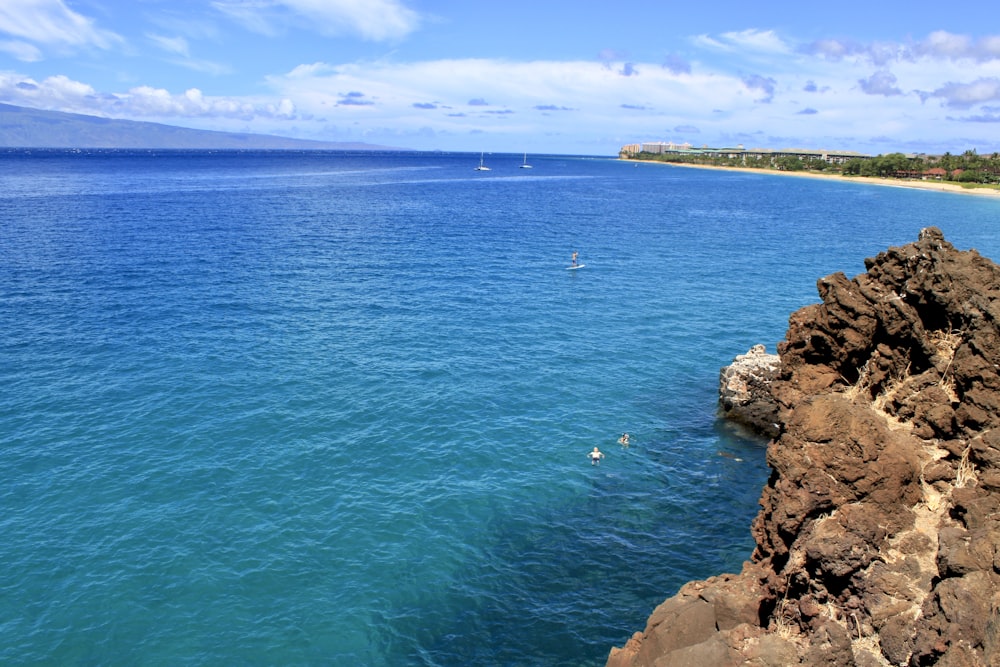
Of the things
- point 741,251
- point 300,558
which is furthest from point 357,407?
point 741,251

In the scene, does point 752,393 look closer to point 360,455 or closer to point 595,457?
point 595,457

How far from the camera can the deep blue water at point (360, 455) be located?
2478 centimetres

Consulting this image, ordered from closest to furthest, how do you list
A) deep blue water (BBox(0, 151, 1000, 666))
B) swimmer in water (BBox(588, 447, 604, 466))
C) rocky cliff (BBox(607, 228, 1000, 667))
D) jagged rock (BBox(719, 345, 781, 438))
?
rocky cliff (BBox(607, 228, 1000, 667)) < deep blue water (BBox(0, 151, 1000, 666)) < swimmer in water (BBox(588, 447, 604, 466)) < jagged rock (BBox(719, 345, 781, 438))

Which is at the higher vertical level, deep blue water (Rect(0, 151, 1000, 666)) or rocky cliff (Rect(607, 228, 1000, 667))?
rocky cliff (Rect(607, 228, 1000, 667))

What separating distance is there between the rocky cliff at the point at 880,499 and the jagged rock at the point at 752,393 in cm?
2070

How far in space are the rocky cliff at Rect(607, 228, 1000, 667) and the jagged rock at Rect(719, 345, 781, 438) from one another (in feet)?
67.9

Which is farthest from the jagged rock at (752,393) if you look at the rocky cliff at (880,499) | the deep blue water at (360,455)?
the rocky cliff at (880,499)

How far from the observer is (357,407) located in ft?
136

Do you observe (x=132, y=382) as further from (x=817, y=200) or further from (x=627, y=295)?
(x=817, y=200)

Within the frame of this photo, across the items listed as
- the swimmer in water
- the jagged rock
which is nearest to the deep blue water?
the swimmer in water

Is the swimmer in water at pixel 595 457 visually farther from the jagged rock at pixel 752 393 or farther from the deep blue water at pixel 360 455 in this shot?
the jagged rock at pixel 752 393

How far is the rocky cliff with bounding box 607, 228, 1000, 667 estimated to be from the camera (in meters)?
14.1

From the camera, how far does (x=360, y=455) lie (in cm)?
3609

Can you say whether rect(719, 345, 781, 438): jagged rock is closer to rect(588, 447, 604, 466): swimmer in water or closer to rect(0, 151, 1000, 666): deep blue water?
rect(0, 151, 1000, 666): deep blue water
